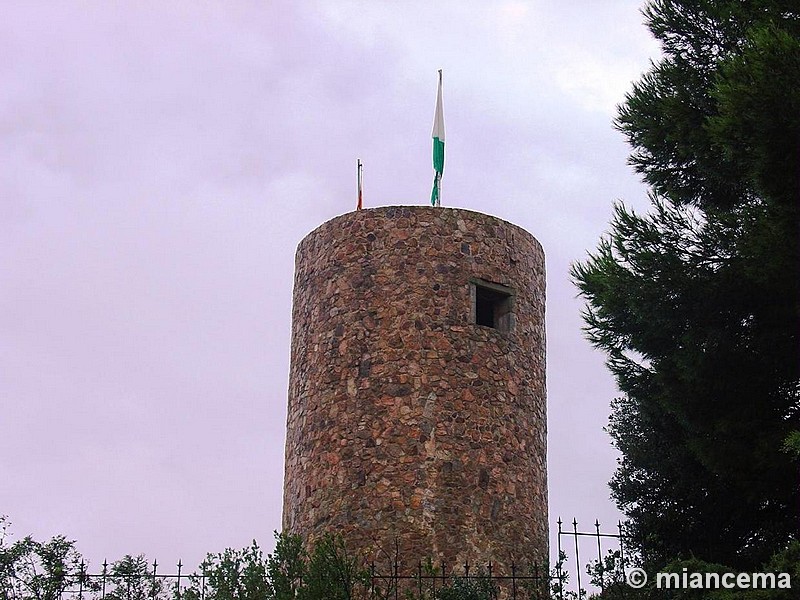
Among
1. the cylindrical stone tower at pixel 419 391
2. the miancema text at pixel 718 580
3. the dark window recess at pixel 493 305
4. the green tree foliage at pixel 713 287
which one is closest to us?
the miancema text at pixel 718 580

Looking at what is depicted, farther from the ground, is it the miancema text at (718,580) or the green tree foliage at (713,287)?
the green tree foliage at (713,287)

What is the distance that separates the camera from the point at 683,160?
12.1 meters

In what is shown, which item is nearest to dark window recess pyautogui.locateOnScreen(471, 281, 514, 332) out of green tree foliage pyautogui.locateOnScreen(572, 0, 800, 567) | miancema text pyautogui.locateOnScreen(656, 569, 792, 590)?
green tree foliage pyautogui.locateOnScreen(572, 0, 800, 567)

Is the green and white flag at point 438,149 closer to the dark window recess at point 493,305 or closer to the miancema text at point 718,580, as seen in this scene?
the dark window recess at point 493,305

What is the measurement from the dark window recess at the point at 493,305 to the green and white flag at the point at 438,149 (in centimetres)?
163

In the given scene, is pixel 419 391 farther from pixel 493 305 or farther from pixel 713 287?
pixel 713 287

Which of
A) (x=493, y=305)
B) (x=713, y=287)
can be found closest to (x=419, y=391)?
(x=493, y=305)

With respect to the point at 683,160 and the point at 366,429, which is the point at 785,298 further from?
A: the point at 366,429

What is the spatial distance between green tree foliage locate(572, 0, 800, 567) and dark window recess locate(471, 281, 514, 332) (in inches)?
31.2

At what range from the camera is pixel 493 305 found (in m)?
12.5

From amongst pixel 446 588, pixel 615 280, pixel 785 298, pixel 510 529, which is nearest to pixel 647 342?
pixel 615 280

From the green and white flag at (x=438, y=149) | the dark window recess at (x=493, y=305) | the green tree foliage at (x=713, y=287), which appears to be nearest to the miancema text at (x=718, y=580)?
the green tree foliage at (x=713, y=287)

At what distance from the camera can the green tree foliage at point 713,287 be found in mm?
10070

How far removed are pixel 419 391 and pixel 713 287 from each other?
9.34 feet
